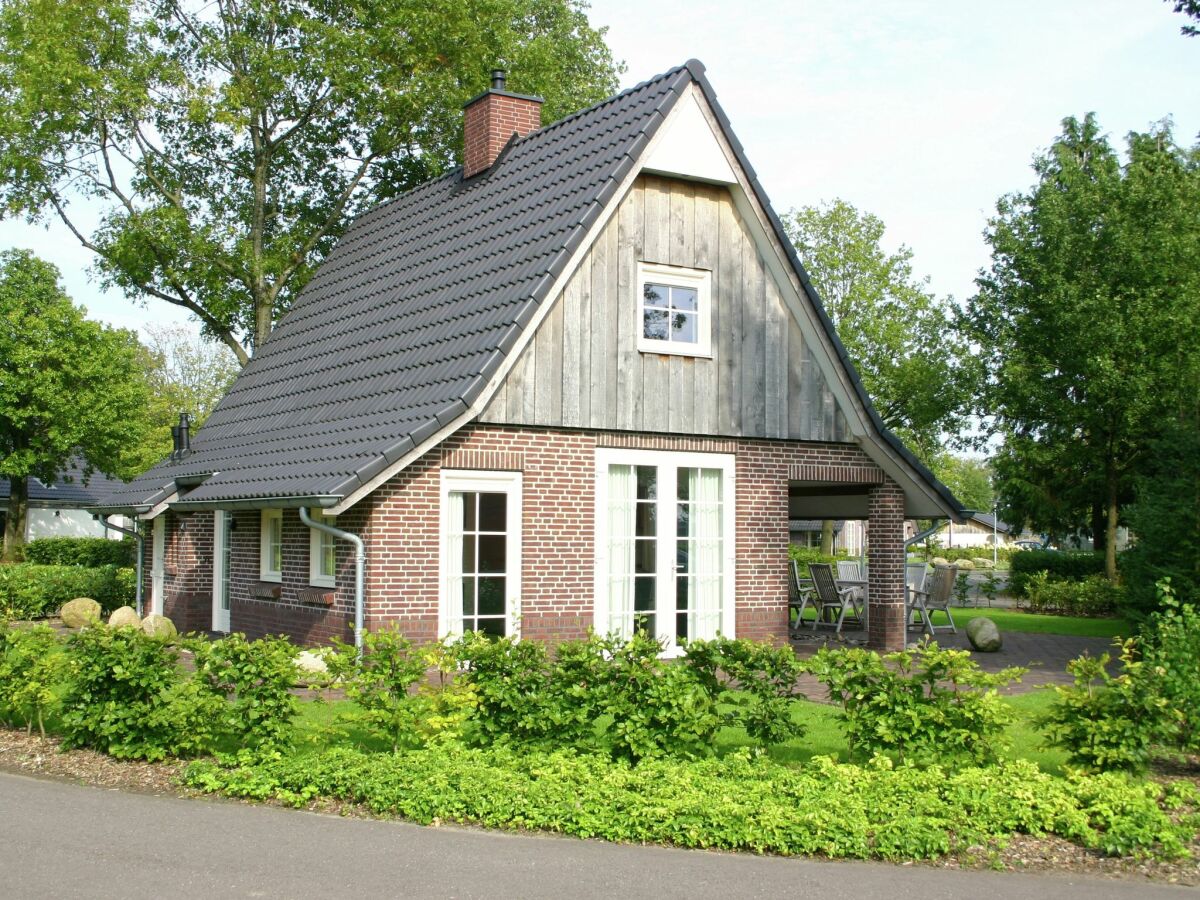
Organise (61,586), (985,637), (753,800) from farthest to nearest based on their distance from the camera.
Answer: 1. (61,586)
2. (985,637)
3. (753,800)

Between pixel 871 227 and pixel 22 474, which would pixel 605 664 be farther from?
pixel 871 227

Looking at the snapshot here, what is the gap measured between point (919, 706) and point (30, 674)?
7.26m

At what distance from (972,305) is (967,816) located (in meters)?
28.5

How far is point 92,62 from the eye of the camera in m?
24.0

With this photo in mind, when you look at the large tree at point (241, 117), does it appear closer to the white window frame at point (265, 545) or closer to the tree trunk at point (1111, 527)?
the white window frame at point (265, 545)

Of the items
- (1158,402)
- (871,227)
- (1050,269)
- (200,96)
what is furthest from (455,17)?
(871,227)

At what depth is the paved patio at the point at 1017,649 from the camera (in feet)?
45.7

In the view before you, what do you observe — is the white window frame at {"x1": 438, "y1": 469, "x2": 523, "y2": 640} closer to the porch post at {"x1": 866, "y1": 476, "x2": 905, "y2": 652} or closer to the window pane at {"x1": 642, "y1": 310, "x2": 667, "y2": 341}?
the window pane at {"x1": 642, "y1": 310, "x2": 667, "y2": 341}

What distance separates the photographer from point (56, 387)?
3738 cm

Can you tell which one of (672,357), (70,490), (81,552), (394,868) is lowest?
(394,868)

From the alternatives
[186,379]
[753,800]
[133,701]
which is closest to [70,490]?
[186,379]

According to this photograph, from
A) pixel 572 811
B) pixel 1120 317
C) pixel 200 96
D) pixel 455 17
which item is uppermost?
pixel 455 17

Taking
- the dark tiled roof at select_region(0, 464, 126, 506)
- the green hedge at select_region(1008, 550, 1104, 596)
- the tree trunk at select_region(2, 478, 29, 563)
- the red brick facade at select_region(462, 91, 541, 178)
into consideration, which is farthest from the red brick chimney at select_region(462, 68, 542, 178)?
the dark tiled roof at select_region(0, 464, 126, 506)

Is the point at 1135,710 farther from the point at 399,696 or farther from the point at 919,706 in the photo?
the point at 399,696
